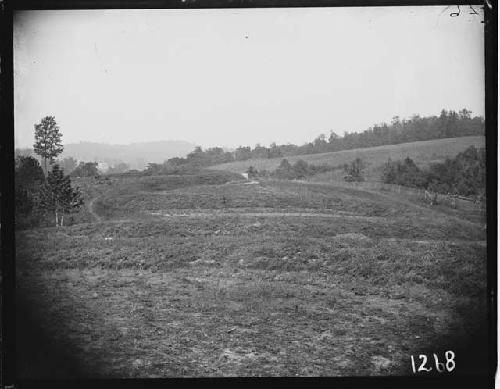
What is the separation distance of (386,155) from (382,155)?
0.16ft

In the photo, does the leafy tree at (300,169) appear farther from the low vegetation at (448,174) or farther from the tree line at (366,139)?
the low vegetation at (448,174)

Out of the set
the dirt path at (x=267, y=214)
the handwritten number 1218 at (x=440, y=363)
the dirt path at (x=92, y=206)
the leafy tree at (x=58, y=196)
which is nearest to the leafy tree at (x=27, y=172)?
the leafy tree at (x=58, y=196)

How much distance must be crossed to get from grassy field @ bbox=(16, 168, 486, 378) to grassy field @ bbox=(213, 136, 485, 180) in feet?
0.75

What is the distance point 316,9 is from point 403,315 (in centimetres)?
387

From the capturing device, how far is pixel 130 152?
5793 millimetres

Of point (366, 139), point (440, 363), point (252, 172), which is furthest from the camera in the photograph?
point (252, 172)

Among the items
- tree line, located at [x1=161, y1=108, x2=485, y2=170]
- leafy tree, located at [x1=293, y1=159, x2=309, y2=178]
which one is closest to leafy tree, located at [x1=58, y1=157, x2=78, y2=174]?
tree line, located at [x1=161, y1=108, x2=485, y2=170]

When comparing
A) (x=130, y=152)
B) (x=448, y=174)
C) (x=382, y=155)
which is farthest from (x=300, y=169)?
(x=130, y=152)

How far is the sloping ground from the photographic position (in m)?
5.75

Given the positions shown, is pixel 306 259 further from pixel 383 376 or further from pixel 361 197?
pixel 383 376

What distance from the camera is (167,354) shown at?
5.58 m

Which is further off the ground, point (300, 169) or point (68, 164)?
point (68, 164)

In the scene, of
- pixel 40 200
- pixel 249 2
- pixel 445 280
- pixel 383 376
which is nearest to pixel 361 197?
pixel 445 280

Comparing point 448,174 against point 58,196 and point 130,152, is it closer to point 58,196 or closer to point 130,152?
point 130,152
